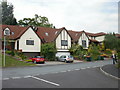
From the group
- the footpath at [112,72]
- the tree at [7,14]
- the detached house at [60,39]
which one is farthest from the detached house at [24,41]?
the tree at [7,14]

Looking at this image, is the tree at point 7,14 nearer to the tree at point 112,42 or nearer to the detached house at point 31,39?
the detached house at point 31,39

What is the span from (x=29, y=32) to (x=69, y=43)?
404 inches

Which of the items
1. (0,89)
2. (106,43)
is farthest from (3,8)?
(0,89)

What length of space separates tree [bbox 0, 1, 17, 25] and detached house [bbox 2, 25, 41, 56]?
934 inches

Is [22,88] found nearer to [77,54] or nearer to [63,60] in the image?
[63,60]

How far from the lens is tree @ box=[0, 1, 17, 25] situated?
57.5 meters

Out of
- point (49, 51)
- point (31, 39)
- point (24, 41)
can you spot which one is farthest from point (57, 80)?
point (31, 39)

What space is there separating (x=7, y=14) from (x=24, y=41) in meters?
33.8

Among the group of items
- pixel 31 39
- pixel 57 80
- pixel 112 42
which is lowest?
pixel 57 80

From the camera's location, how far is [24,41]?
33031 millimetres

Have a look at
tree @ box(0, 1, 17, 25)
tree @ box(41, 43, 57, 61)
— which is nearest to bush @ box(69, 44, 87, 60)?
tree @ box(41, 43, 57, 61)

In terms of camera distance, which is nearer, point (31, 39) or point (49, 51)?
point (49, 51)

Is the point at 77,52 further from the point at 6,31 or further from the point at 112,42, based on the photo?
the point at 112,42

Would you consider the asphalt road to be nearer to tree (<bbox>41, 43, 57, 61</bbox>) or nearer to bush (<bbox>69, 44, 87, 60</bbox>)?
tree (<bbox>41, 43, 57, 61</bbox>)
